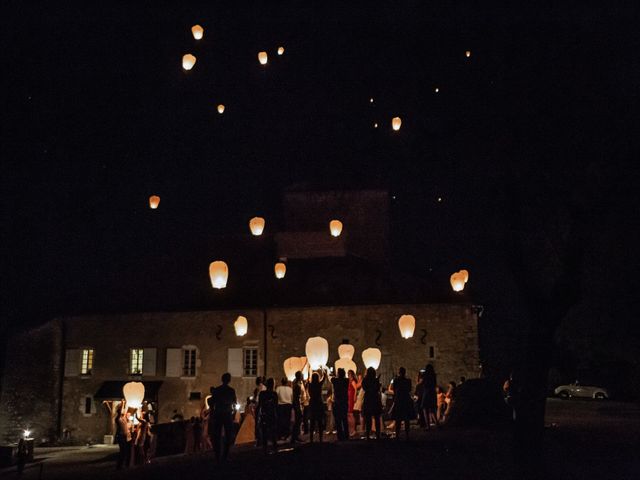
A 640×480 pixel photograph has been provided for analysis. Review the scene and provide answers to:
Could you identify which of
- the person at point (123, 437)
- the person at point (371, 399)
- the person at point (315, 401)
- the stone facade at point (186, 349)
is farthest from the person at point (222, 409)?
the stone facade at point (186, 349)

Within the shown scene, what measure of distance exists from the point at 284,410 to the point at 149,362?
13200 millimetres

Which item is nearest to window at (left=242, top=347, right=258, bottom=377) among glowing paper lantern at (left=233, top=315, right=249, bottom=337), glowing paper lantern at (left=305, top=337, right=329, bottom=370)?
glowing paper lantern at (left=233, top=315, right=249, bottom=337)

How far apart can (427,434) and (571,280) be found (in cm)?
502

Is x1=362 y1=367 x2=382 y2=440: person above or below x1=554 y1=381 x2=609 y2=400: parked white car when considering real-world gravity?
above

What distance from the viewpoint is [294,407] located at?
12.5m

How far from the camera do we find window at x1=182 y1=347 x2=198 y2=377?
79.0 ft

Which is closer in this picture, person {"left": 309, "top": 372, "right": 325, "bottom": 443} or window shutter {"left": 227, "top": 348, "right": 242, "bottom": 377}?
person {"left": 309, "top": 372, "right": 325, "bottom": 443}

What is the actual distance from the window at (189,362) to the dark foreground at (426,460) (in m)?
11.9

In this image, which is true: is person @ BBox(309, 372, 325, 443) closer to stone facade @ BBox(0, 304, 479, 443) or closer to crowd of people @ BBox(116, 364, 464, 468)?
crowd of people @ BBox(116, 364, 464, 468)

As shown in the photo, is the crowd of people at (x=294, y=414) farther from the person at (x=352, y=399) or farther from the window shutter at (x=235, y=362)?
the window shutter at (x=235, y=362)

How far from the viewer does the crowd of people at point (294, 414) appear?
10.9 m

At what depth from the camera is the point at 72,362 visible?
25016 mm

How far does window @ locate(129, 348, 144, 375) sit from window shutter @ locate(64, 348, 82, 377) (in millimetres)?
2182

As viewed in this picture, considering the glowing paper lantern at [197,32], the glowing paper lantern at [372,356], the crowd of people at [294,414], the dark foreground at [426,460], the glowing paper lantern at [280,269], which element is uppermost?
the glowing paper lantern at [197,32]
